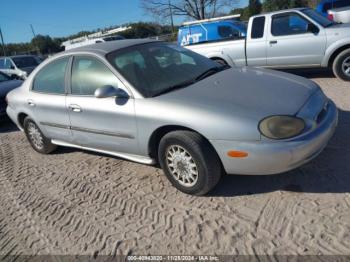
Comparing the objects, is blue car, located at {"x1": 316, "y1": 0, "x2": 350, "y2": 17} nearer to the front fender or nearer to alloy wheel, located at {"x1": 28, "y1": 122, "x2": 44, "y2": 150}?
the front fender

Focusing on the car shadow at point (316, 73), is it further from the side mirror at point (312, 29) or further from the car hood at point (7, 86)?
the car hood at point (7, 86)

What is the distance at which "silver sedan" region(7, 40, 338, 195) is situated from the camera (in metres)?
2.83

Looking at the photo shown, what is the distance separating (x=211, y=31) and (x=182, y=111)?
760 centimetres

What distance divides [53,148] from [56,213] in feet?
6.11

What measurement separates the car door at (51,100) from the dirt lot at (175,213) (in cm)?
71

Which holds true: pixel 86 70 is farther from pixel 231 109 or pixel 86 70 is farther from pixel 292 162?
pixel 292 162

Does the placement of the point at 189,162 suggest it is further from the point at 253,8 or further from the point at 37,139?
the point at 253,8

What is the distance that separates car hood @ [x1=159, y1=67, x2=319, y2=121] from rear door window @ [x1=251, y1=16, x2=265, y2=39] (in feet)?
13.5

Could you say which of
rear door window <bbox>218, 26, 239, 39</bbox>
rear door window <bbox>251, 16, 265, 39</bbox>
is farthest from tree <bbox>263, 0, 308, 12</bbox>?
rear door window <bbox>251, 16, 265, 39</bbox>

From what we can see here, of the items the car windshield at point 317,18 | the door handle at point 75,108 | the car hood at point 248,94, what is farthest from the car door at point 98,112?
the car windshield at point 317,18

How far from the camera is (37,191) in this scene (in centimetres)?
405

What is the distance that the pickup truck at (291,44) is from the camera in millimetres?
6496

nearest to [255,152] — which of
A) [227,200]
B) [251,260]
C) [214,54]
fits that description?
[227,200]

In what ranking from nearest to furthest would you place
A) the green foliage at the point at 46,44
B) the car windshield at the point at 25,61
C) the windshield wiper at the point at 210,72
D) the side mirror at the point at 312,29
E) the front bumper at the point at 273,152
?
the front bumper at the point at 273,152 → the windshield wiper at the point at 210,72 → the side mirror at the point at 312,29 → the car windshield at the point at 25,61 → the green foliage at the point at 46,44
